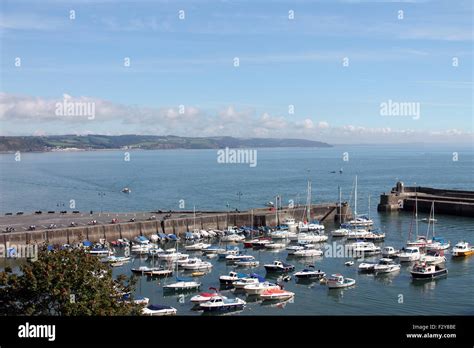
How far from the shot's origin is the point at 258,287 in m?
26.6

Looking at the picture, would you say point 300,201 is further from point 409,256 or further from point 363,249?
point 409,256

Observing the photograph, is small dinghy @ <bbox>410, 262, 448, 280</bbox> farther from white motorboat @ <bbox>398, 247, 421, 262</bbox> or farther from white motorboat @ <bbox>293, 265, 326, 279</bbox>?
white motorboat @ <bbox>293, 265, 326, 279</bbox>

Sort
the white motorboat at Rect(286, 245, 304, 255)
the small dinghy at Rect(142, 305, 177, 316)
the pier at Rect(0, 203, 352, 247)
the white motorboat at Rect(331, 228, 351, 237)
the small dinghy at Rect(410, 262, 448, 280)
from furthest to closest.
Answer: the white motorboat at Rect(331, 228, 351, 237) < the pier at Rect(0, 203, 352, 247) < the white motorboat at Rect(286, 245, 304, 255) < the small dinghy at Rect(410, 262, 448, 280) < the small dinghy at Rect(142, 305, 177, 316)

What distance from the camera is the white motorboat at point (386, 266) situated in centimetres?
3056

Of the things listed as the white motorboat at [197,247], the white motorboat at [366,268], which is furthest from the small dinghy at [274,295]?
the white motorboat at [197,247]

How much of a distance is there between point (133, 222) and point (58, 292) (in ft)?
99.6

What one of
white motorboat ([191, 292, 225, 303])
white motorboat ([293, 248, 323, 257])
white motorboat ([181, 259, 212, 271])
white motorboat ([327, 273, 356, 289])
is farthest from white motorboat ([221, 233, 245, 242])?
white motorboat ([191, 292, 225, 303])

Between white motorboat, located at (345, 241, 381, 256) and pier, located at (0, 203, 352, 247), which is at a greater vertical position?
pier, located at (0, 203, 352, 247)

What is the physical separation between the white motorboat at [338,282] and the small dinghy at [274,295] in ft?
7.91

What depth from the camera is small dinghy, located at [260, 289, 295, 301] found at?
25.8m

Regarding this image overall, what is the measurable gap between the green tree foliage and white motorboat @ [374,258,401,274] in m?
19.4
